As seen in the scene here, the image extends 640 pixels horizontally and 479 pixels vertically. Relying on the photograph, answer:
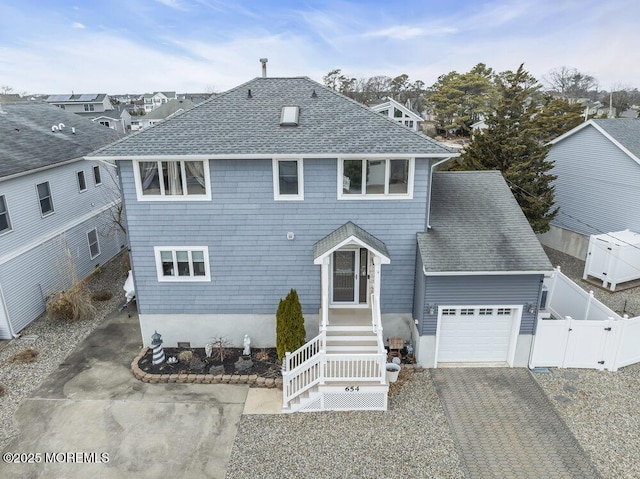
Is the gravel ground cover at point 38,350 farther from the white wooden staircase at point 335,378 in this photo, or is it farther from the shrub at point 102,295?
Answer: the white wooden staircase at point 335,378

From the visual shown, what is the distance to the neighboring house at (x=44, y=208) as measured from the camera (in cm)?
1257

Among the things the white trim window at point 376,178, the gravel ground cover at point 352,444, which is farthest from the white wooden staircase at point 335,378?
the white trim window at point 376,178

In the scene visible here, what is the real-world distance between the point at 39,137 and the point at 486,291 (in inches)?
723

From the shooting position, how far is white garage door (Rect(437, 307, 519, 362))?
408 inches

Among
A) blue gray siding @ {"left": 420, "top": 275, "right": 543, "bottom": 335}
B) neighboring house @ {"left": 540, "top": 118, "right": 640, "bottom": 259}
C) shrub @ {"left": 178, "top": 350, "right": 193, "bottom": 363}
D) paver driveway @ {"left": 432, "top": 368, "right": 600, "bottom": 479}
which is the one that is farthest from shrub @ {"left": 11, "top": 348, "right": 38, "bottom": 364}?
neighboring house @ {"left": 540, "top": 118, "right": 640, "bottom": 259}

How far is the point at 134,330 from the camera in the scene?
42.0ft

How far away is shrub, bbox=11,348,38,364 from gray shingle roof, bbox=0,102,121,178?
5.58m

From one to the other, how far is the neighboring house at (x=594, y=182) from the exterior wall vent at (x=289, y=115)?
13957 millimetres

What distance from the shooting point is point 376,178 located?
10.3 metres

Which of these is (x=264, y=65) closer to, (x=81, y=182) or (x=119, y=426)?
(x=81, y=182)

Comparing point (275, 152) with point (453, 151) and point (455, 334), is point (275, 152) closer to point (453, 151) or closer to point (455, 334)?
point (453, 151)

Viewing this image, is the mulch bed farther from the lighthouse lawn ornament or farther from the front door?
the front door

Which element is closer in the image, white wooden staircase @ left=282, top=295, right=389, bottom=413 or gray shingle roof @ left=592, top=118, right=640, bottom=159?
white wooden staircase @ left=282, top=295, right=389, bottom=413

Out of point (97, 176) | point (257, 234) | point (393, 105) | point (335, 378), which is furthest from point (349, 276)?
point (393, 105)
